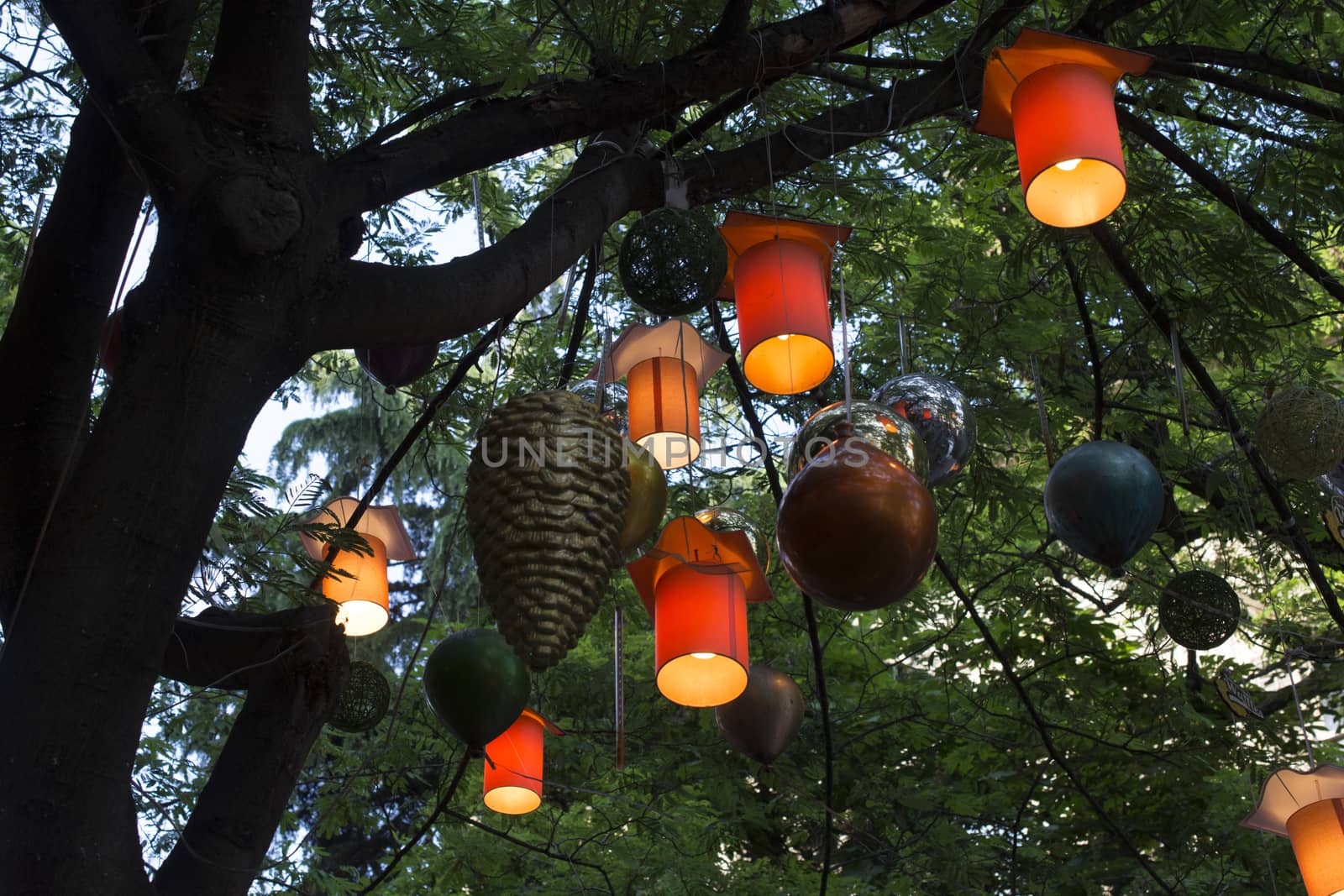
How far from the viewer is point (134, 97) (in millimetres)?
1991

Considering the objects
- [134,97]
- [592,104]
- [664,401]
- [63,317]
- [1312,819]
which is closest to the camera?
[134,97]

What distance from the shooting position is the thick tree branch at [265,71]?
212cm

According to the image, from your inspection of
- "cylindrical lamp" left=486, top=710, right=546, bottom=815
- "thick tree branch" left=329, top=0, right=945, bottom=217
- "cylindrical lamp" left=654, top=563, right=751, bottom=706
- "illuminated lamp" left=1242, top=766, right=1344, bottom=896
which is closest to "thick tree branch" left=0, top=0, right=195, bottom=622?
"thick tree branch" left=329, top=0, right=945, bottom=217

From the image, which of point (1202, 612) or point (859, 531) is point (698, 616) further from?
point (1202, 612)

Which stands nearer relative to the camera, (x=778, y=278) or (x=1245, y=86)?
(x=778, y=278)

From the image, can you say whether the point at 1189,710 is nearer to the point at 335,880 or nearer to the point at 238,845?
the point at 335,880

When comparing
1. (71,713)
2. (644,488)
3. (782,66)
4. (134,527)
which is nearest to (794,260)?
(782,66)

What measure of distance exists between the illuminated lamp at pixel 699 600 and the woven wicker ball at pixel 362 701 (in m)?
0.83

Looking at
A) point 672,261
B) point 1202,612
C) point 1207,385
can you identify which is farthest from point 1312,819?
point 672,261

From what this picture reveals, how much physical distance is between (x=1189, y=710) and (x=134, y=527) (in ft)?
16.5

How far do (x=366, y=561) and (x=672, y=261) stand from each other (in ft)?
4.08

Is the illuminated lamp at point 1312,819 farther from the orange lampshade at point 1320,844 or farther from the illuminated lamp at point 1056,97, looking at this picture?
the illuminated lamp at point 1056,97

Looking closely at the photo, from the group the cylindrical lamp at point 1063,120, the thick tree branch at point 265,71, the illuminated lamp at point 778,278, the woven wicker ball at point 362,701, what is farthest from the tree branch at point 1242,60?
the woven wicker ball at point 362,701

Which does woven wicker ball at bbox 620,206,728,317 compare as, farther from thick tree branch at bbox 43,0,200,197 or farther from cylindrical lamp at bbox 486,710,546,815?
cylindrical lamp at bbox 486,710,546,815
